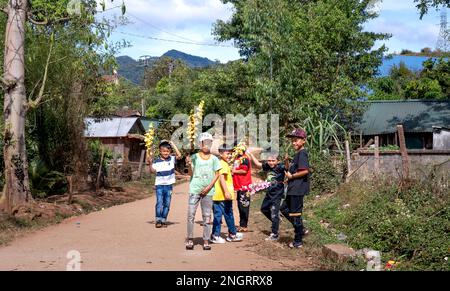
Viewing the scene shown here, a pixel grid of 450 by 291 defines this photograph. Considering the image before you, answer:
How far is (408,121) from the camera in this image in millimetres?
28219

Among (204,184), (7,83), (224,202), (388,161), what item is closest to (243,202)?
(224,202)

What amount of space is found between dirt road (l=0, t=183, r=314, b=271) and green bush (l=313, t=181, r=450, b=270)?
1.63 meters

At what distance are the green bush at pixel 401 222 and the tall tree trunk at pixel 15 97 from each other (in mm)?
6603

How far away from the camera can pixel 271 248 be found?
7.95 meters

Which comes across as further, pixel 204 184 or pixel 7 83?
pixel 7 83

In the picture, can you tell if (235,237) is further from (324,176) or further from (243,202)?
(324,176)

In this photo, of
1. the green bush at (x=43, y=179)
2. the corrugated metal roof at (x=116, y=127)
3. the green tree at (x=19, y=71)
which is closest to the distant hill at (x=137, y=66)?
the green tree at (x=19, y=71)

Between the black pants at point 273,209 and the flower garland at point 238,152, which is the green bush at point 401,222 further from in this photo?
the flower garland at point 238,152

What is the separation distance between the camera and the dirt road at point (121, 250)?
6.67m

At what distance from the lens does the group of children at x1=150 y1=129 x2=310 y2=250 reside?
306 inches

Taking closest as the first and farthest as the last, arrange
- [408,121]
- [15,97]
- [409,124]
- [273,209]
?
[273,209] → [15,97] → [409,124] → [408,121]

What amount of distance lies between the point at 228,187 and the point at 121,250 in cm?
216

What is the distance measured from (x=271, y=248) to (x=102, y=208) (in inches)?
265

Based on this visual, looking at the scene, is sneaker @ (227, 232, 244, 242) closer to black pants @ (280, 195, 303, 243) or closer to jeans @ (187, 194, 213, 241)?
jeans @ (187, 194, 213, 241)
